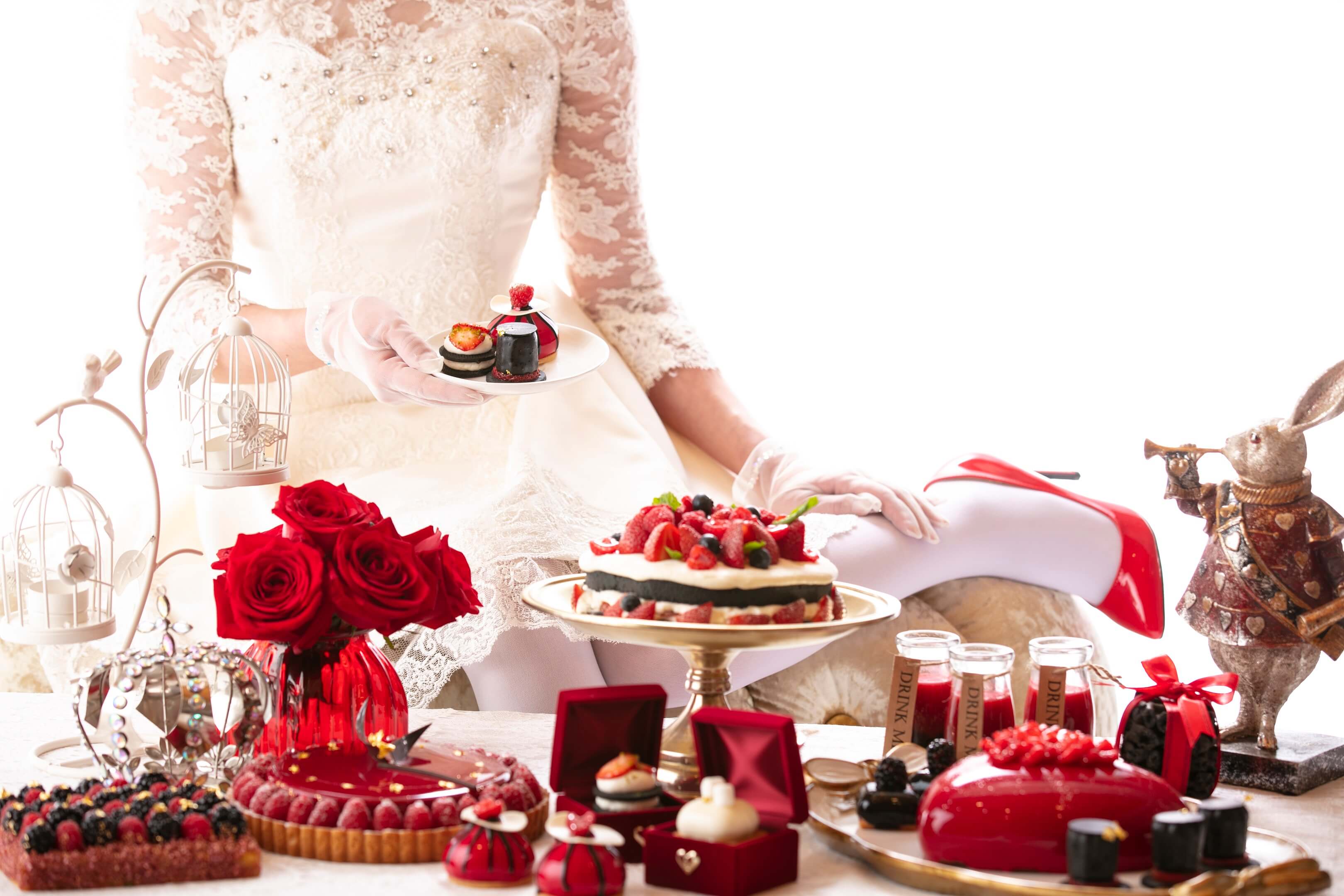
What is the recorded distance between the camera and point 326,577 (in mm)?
1430

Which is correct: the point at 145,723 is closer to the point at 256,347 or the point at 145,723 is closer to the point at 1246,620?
the point at 256,347

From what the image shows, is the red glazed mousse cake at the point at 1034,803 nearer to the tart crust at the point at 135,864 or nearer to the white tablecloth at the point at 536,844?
the white tablecloth at the point at 536,844

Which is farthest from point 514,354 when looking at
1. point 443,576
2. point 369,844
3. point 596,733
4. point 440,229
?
point 440,229

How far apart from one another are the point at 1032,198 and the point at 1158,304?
1.37 ft

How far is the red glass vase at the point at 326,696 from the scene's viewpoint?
1.49 metres

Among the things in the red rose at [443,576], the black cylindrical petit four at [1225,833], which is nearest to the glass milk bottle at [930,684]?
the black cylindrical petit four at [1225,833]

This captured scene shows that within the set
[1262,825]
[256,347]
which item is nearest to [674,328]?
[256,347]

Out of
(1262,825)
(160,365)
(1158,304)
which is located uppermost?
(1158,304)

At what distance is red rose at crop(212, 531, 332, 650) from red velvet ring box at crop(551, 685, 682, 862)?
0.99 feet

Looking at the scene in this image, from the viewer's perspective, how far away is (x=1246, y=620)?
1485mm

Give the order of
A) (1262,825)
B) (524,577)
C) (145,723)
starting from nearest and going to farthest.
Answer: (1262,825) → (145,723) → (524,577)

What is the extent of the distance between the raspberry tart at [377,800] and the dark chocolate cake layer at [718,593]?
21cm

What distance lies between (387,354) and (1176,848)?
1161 millimetres

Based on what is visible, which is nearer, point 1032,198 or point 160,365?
point 160,365
